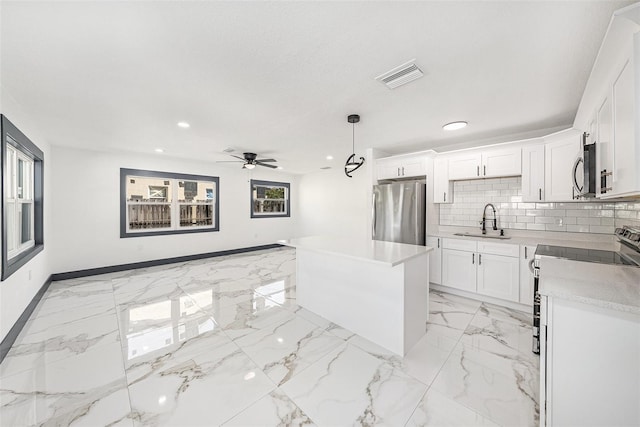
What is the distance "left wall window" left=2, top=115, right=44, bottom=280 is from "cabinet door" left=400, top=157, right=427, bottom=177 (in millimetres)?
4718

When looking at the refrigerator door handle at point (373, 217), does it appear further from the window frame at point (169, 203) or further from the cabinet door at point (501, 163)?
the window frame at point (169, 203)

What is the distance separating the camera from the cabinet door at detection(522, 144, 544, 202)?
3.04 m

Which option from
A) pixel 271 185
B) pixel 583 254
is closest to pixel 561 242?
pixel 583 254

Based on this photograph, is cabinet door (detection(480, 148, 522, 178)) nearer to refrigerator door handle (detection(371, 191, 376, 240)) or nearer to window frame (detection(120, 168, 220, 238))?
refrigerator door handle (detection(371, 191, 376, 240))

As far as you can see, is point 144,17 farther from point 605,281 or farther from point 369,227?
point 369,227

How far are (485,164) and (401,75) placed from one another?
2246 millimetres

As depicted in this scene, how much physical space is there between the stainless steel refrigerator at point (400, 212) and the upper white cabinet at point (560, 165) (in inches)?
56.9

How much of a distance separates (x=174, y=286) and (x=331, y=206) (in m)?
4.32

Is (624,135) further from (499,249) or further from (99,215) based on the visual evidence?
(99,215)

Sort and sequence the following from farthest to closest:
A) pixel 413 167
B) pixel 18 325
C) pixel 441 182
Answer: pixel 413 167 < pixel 441 182 < pixel 18 325

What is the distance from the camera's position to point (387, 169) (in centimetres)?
428

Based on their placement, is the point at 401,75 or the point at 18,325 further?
the point at 18,325

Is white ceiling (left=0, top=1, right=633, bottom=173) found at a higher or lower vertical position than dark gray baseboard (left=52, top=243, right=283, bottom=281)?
higher

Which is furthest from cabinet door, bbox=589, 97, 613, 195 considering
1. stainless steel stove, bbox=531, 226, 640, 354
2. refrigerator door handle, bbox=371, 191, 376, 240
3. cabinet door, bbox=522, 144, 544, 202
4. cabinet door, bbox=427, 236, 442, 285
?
refrigerator door handle, bbox=371, 191, 376, 240
